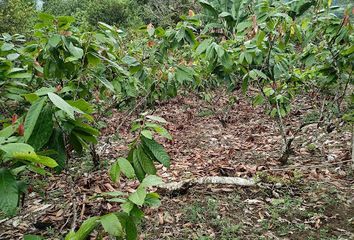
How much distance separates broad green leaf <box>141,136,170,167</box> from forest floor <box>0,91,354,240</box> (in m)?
0.33

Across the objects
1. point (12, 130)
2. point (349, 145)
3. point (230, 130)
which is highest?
point (12, 130)

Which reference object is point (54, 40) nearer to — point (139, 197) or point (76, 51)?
point (76, 51)

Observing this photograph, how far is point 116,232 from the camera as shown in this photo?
1039 mm

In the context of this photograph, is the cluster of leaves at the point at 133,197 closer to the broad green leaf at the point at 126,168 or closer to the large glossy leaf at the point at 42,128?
the broad green leaf at the point at 126,168

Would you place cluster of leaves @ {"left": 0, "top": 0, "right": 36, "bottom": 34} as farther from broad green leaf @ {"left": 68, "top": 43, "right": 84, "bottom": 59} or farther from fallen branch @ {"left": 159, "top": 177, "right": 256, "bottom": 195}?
broad green leaf @ {"left": 68, "top": 43, "right": 84, "bottom": 59}

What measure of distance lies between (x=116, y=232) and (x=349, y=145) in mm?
2979

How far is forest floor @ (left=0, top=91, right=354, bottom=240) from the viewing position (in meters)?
2.19

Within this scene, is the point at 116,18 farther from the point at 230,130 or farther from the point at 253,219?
the point at 253,219

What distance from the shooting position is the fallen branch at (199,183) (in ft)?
8.79

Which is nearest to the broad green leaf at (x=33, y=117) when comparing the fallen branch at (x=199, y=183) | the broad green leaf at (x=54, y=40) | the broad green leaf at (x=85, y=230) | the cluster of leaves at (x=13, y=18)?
the broad green leaf at (x=85, y=230)

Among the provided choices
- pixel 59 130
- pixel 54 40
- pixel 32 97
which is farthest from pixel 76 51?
pixel 32 97

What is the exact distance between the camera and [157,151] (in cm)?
144

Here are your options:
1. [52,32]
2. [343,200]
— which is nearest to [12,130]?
[52,32]

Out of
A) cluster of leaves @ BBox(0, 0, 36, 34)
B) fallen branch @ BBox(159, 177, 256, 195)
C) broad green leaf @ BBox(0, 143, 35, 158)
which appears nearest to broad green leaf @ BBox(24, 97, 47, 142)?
broad green leaf @ BBox(0, 143, 35, 158)
